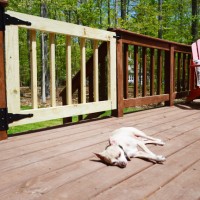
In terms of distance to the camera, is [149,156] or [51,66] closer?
[149,156]

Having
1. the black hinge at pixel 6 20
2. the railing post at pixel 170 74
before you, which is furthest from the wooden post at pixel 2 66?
the railing post at pixel 170 74

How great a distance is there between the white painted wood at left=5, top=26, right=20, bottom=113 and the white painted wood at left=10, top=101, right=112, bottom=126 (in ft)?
0.44

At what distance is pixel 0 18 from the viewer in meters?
2.45

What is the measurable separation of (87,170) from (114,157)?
20cm

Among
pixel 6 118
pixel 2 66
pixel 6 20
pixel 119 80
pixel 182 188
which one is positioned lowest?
pixel 182 188

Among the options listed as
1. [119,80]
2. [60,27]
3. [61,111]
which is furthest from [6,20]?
[119,80]

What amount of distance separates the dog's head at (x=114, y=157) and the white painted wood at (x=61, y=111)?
3.64ft

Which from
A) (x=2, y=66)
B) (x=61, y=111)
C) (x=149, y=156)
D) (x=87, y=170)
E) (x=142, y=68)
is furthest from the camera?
(x=142, y=68)

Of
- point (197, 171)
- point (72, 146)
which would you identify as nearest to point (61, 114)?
point (72, 146)

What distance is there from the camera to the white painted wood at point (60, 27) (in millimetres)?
Answer: 2682

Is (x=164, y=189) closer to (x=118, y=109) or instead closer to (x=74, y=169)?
(x=74, y=169)

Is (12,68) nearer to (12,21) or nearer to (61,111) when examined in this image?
(12,21)

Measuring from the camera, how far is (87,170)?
1786 mm

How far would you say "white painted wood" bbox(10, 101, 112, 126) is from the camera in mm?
2771
